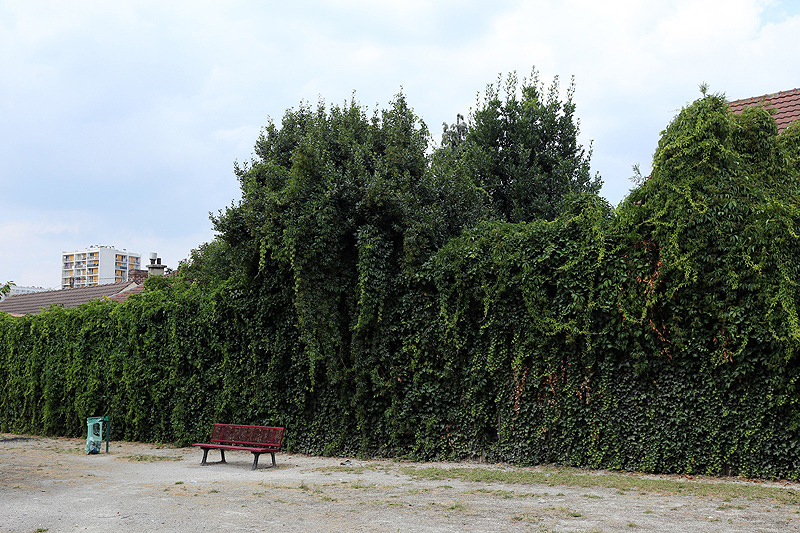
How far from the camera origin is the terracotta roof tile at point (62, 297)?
36.0 m

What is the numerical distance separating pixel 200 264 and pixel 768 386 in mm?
18173

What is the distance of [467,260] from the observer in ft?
38.1

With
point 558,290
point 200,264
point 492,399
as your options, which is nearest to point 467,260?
point 558,290

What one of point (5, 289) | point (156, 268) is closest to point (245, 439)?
point (5, 289)

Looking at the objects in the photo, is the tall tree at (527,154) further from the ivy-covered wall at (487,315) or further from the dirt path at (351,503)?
the dirt path at (351,503)

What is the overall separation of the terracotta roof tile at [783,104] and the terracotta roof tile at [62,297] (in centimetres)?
3058

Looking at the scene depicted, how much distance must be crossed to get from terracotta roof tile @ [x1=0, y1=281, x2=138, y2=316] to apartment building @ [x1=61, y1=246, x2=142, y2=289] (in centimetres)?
5459

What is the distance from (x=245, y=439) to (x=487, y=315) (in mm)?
5202

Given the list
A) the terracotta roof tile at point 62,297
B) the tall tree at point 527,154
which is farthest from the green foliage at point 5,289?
the terracotta roof tile at point 62,297

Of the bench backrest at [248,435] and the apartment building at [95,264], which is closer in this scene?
the bench backrest at [248,435]

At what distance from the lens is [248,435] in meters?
12.5

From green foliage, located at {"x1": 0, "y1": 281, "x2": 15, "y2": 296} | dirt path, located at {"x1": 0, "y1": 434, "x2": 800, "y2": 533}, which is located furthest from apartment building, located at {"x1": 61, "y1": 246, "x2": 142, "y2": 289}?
dirt path, located at {"x1": 0, "y1": 434, "x2": 800, "y2": 533}

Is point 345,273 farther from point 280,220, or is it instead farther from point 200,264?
point 200,264

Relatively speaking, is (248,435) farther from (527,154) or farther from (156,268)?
(156,268)
